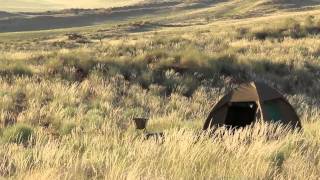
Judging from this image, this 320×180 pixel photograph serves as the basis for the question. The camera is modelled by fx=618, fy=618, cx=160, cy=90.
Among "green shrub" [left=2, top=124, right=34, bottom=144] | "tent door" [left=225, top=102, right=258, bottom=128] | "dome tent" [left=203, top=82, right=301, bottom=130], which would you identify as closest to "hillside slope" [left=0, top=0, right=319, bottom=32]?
"tent door" [left=225, top=102, right=258, bottom=128]

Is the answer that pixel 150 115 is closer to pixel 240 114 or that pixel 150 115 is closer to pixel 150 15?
pixel 240 114

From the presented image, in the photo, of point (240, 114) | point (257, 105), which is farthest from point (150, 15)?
point (257, 105)

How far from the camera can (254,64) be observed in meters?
19.4

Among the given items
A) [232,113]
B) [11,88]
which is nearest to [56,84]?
[11,88]

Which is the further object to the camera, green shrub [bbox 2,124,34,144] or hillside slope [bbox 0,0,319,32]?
hillside slope [bbox 0,0,319,32]

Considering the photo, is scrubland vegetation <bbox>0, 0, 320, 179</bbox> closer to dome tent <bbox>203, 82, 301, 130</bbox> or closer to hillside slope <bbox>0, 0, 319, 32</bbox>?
dome tent <bbox>203, 82, 301, 130</bbox>

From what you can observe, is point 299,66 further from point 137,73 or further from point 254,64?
point 137,73

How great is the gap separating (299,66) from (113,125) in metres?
11.1

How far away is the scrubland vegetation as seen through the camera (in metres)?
5.80

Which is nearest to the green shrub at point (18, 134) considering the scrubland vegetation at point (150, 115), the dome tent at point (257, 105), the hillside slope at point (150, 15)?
A: the scrubland vegetation at point (150, 115)

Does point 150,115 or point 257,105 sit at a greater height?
point 257,105

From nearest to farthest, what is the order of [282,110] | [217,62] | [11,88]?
[282,110]
[11,88]
[217,62]

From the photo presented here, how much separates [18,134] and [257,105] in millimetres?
3396

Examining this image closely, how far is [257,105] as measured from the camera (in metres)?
8.91
